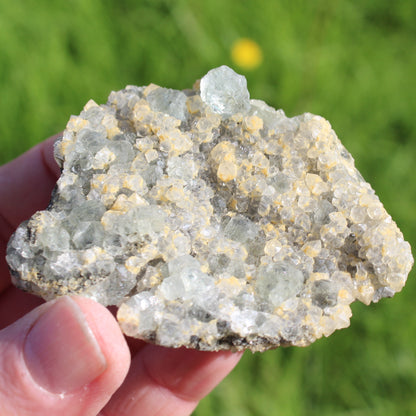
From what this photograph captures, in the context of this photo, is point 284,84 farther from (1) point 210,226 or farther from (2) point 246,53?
(1) point 210,226

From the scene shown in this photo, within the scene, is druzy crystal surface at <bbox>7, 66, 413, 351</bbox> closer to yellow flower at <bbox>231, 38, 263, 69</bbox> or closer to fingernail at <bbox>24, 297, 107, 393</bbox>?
fingernail at <bbox>24, 297, 107, 393</bbox>

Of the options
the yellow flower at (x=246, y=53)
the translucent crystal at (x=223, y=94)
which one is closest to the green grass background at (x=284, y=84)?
the yellow flower at (x=246, y=53)

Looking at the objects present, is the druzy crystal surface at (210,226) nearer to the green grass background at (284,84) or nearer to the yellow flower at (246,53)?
the green grass background at (284,84)

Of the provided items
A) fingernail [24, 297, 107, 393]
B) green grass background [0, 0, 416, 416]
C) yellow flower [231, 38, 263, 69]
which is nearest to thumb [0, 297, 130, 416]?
fingernail [24, 297, 107, 393]

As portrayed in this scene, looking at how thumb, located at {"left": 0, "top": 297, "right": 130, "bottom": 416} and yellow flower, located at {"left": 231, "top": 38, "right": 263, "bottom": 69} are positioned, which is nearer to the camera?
thumb, located at {"left": 0, "top": 297, "right": 130, "bottom": 416}

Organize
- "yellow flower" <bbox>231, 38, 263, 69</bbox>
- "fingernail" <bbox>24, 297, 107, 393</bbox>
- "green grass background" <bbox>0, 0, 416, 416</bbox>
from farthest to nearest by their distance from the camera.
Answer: "yellow flower" <bbox>231, 38, 263, 69</bbox>
"green grass background" <bbox>0, 0, 416, 416</bbox>
"fingernail" <bbox>24, 297, 107, 393</bbox>

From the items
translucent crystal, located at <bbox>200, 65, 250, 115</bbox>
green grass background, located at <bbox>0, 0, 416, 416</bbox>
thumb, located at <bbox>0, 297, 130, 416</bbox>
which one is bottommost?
green grass background, located at <bbox>0, 0, 416, 416</bbox>

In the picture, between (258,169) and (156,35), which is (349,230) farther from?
(156,35)

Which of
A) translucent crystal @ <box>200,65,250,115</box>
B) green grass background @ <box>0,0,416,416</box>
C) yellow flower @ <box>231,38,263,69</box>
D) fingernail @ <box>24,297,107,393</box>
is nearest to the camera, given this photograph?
fingernail @ <box>24,297,107,393</box>
